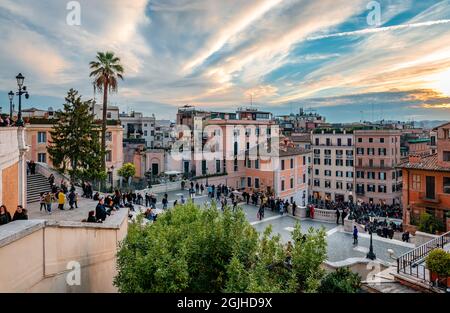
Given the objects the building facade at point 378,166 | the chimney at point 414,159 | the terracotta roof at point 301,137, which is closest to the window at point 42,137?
the chimney at point 414,159

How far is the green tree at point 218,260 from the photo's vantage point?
7.95 meters

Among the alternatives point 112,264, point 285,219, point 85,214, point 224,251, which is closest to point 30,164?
point 85,214

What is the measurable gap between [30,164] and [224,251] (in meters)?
19.6

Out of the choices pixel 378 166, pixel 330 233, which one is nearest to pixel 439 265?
pixel 330 233

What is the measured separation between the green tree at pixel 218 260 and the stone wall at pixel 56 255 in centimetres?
189

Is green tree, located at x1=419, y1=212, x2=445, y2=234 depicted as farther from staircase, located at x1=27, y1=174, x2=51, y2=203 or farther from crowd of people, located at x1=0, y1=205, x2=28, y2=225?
staircase, located at x1=27, y1=174, x2=51, y2=203

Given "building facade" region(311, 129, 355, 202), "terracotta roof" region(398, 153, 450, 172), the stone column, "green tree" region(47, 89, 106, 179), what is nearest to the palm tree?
"green tree" region(47, 89, 106, 179)

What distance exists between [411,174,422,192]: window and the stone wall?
23513 mm

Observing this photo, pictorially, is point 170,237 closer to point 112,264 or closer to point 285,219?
point 112,264

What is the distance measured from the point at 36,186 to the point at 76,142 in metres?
4.49

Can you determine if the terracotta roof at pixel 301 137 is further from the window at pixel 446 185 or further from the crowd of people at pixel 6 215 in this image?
the crowd of people at pixel 6 215

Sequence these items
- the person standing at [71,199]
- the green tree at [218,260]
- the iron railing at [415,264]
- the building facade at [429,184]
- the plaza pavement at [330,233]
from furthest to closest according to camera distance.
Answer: the building facade at [429,184] < the person standing at [71,199] < the plaza pavement at [330,233] < the iron railing at [415,264] < the green tree at [218,260]

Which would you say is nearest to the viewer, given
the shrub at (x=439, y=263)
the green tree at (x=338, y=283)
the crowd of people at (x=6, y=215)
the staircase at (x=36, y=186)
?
the green tree at (x=338, y=283)

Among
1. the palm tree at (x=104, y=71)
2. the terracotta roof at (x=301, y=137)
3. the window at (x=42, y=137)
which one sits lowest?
the window at (x=42, y=137)
